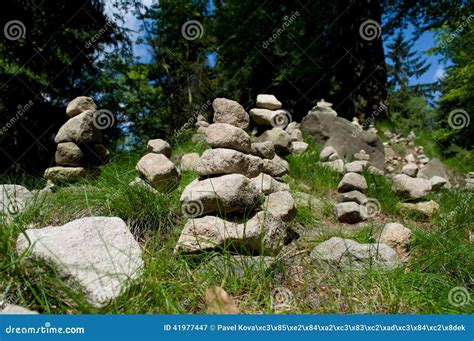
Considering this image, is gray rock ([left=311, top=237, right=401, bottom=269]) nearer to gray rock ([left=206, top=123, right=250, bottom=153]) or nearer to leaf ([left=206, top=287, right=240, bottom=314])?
leaf ([left=206, top=287, right=240, bottom=314])

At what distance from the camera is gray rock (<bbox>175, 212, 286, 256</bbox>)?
2.48 m

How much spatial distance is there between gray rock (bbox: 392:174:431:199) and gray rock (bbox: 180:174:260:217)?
2.76 metres

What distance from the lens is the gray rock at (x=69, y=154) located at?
387 centimetres

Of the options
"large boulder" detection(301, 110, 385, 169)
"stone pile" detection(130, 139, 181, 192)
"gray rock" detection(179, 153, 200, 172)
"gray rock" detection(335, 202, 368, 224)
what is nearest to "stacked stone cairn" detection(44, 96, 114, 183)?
"stone pile" detection(130, 139, 181, 192)

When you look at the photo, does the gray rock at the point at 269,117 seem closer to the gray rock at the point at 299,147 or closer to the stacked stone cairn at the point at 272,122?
the stacked stone cairn at the point at 272,122

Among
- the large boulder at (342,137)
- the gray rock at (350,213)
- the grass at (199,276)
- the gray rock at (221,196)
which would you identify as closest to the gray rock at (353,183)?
the gray rock at (350,213)

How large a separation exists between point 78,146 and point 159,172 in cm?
133

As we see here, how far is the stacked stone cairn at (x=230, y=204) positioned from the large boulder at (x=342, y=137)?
452 cm

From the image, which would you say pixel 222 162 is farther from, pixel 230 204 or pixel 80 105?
pixel 80 105

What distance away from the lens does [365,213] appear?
4.19 m

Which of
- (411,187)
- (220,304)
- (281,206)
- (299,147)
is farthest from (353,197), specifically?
(220,304)

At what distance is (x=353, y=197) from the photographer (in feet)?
14.2

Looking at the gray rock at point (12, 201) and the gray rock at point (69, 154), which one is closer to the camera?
the gray rock at point (12, 201)

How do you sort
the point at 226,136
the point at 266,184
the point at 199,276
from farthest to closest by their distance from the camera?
the point at 266,184, the point at 226,136, the point at 199,276
